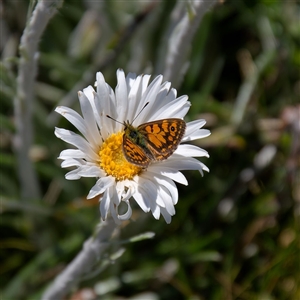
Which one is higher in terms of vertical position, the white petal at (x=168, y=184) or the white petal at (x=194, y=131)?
the white petal at (x=194, y=131)

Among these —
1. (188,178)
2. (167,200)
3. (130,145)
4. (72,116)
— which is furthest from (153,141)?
(188,178)

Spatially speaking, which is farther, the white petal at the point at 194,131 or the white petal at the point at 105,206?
the white petal at the point at 194,131

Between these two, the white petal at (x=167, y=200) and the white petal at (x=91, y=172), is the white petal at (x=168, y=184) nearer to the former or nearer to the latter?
the white petal at (x=167, y=200)

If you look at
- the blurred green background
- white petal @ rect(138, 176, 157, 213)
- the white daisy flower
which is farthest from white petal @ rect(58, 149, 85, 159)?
the blurred green background

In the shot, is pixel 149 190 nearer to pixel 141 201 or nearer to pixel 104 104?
pixel 141 201

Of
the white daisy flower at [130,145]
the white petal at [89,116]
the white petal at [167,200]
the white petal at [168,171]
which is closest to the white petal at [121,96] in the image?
the white daisy flower at [130,145]

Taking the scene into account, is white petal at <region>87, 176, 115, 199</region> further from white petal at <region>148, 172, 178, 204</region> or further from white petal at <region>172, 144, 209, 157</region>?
white petal at <region>172, 144, 209, 157</region>

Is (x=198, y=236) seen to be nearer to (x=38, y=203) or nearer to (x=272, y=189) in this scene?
(x=272, y=189)
